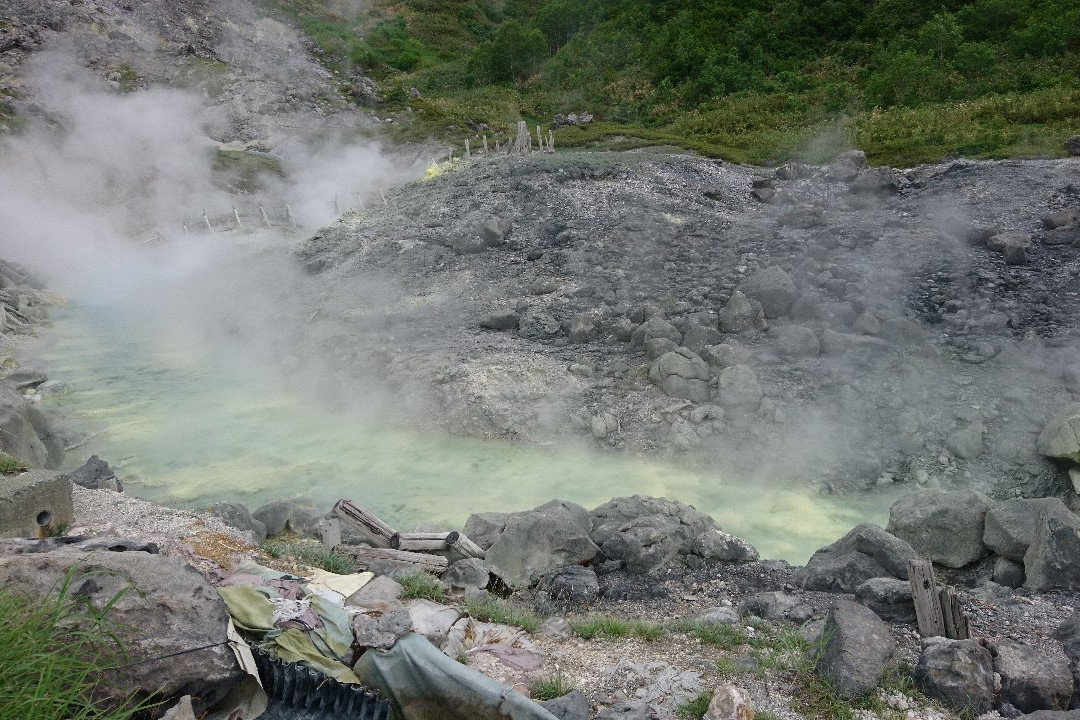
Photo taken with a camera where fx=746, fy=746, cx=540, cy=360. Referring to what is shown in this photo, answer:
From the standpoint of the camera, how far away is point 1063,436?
27.0 feet

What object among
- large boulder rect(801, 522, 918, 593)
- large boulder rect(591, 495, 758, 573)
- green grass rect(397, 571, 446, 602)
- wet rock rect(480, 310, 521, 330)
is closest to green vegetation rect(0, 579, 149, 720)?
green grass rect(397, 571, 446, 602)

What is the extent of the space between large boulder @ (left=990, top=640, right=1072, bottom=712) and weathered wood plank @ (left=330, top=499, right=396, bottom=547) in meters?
4.96

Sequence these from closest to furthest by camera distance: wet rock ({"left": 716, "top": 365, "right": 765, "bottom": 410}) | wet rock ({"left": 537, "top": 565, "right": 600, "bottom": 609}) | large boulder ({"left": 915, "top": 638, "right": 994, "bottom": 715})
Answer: large boulder ({"left": 915, "top": 638, "right": 994, "bottom": 715})
wet rock ({"left": 537, "top": 565, "right": 600, "bottom": 609})
wet rock ({"left": 716, "top": 365, "right": 765, "bottom": 410})

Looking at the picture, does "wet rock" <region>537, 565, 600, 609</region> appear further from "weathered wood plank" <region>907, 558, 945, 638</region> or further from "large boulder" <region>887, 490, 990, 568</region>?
"large boulder" <region>887, 490, 990, 568</region>

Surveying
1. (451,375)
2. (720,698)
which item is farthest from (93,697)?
(451,375)

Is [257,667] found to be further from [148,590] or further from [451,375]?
[451,375]

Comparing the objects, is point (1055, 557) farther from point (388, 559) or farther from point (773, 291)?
point (773, 291)

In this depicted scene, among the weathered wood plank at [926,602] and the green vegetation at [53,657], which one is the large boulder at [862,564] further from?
the green vegetation at [53,657]

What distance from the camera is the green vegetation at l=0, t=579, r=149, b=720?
2906mm

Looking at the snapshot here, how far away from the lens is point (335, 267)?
56.4ft

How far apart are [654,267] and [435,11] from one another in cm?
5722

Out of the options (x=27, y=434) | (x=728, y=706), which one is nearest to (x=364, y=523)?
(x=728, y=706)

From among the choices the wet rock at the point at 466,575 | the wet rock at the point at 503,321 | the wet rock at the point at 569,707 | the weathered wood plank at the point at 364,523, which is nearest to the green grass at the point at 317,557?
the weathered wood plank at the point at 364,523

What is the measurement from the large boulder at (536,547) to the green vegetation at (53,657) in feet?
11.6
